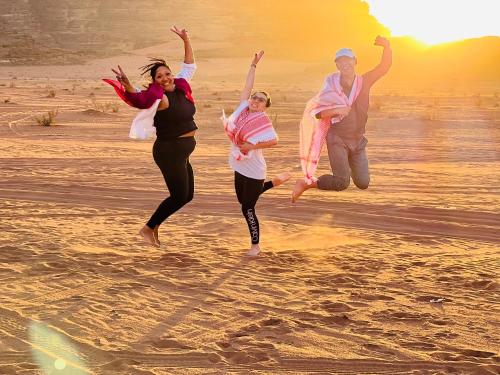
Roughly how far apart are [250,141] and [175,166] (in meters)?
0.80

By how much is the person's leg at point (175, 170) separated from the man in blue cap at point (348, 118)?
1.55m

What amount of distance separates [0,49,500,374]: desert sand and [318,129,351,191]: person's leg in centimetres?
71

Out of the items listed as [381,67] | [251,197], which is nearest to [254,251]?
[251,197]

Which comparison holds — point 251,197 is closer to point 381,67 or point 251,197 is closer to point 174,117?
point 174,117

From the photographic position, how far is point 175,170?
7.74m

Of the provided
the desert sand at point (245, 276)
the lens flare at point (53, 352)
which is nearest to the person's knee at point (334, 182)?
the desert sand at point (245, 276)

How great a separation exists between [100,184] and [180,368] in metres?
8.37

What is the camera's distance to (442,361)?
507 cm

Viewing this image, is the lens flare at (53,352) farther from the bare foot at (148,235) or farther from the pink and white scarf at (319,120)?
the pink and white scarf at (319,120)

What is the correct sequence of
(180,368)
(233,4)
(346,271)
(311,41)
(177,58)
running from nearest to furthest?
1. (180,368)
2. (346,271)
3. (177,58)
4. (311,41)
5. (233,4)

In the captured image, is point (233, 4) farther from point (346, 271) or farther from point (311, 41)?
point (346, 271)

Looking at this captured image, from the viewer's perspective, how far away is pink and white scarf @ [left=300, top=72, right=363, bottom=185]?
8.14m

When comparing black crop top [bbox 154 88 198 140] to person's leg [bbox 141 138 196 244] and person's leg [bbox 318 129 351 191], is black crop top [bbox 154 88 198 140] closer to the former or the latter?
person's leg [bbox 141 138 196 244]

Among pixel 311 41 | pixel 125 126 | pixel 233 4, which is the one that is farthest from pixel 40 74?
pixel 233 4
